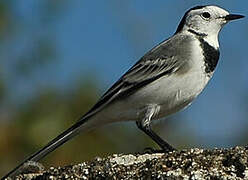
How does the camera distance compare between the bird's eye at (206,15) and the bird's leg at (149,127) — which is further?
the bird's eye at (206,15)

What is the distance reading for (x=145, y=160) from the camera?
3996mm

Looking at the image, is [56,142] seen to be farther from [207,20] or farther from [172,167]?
[172,167]

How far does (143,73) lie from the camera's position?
22.8ft

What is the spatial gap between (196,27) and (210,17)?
0.19 m

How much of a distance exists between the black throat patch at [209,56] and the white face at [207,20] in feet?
1.27

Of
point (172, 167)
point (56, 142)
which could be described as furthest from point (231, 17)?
point (172, 167)

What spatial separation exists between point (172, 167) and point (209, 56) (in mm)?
3312

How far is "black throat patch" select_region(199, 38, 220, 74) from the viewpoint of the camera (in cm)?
669

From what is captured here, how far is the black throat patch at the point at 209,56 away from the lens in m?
6.69

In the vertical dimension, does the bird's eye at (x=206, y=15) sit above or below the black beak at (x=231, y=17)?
above

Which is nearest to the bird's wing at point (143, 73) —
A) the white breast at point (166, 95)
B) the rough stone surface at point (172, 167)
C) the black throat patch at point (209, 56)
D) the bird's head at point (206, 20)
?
the white breast at point (166, 95)

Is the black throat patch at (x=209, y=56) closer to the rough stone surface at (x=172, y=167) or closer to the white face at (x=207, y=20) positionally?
the white face at (x=207, y=20)

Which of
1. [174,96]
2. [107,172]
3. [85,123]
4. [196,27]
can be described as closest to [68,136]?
[85,123]

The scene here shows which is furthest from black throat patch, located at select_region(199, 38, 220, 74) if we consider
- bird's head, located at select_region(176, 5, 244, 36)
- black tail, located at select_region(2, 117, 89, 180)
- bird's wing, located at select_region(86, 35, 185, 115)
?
black tail, located at select_region(2, 117, 89, 180)
